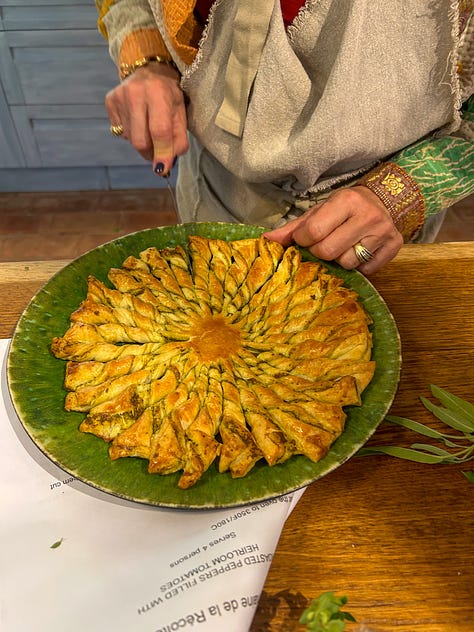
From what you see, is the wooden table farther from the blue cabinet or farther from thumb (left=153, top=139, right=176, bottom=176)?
the blue cabinet

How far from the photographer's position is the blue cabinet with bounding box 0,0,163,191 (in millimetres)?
2535

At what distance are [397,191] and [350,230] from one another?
0.14 meters

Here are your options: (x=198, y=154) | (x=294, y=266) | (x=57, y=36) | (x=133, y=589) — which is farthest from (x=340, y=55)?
(x=57, y=36)

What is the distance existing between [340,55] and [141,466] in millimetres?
749

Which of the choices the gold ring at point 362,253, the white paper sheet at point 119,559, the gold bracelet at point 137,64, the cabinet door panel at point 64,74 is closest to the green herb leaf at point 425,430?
the white paper sheet at point 119,559

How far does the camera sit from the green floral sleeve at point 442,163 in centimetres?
108

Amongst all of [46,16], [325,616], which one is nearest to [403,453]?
[325,616]

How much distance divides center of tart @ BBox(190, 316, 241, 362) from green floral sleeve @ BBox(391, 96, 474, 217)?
0.47m

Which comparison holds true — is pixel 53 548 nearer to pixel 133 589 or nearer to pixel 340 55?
pixel 133 589

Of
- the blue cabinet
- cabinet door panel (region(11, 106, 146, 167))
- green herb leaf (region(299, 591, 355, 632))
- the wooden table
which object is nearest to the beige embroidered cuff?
the wooden table

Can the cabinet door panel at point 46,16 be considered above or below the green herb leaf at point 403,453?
above

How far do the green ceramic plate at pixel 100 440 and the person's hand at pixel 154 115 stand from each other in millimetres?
272

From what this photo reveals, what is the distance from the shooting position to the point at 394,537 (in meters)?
0.73

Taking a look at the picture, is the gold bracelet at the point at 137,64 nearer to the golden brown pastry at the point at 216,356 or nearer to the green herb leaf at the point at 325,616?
the golden brown pastry at the point at 216,356
